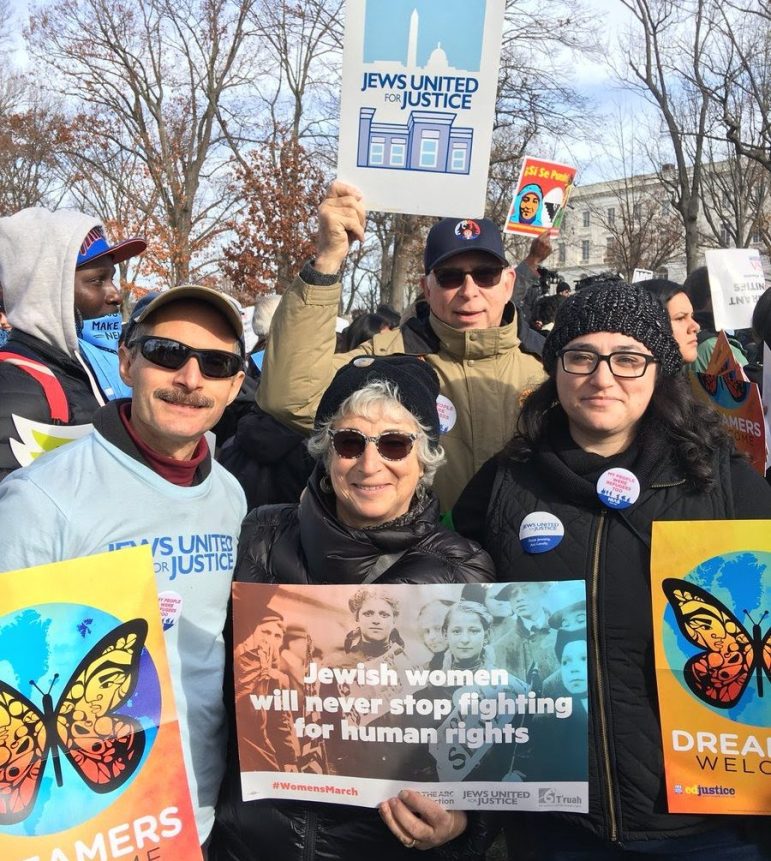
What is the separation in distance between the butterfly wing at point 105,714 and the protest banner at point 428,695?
342 mm

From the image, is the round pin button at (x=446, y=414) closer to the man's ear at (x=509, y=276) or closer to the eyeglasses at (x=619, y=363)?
the man's ear at (x=509, y=276)

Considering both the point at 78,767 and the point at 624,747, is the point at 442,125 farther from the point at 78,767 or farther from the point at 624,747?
the point at 78,767

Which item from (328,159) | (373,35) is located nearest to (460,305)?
Result: (373,35)

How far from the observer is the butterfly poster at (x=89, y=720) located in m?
2.00

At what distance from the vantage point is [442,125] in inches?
117

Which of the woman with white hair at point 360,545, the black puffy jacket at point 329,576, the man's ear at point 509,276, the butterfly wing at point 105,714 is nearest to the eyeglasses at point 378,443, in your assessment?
the woman with white hair at point 360,545

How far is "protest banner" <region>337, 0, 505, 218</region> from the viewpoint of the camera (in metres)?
2.94

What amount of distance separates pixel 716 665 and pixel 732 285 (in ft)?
15.6

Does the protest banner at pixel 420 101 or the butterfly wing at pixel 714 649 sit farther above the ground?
the protest banner at pixel 420 101

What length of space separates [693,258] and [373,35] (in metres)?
20.0

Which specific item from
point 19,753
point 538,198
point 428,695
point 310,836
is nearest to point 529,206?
point 538,198

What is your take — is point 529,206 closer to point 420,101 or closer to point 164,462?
point 420,101

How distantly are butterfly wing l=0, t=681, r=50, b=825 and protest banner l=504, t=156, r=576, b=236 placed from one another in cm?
767

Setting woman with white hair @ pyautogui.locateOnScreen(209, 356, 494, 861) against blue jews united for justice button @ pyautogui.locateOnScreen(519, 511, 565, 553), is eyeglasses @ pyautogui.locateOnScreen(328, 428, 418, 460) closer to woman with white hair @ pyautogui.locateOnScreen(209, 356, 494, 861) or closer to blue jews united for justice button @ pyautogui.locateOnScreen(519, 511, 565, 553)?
woman with white hair @ pyautogui.locateOnScreen(209, 356, 494, 861)
